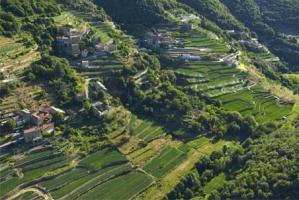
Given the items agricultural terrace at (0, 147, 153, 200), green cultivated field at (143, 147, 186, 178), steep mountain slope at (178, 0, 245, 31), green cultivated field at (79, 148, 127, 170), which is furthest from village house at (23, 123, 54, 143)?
steep mountain slope at (178, 0, 245, 31)

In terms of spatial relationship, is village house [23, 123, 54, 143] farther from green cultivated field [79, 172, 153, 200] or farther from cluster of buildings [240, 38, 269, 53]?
cluster of buildings [240, 38, 269, 53]

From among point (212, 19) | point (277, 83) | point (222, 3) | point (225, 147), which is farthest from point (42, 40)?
point (222, 3)

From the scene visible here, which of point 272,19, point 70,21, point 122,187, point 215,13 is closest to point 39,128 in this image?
point 122,187

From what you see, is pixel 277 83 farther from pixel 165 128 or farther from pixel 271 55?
pixel 165 128

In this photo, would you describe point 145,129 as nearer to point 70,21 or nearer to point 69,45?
point 69,45

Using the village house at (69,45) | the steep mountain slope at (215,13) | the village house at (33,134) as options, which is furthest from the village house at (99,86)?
the steep mountain slope at (215,13)

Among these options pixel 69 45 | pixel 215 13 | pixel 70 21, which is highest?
pixel 70 21

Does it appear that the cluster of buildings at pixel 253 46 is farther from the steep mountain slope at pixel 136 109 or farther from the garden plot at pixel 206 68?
the garden plot at pixel 206 68
